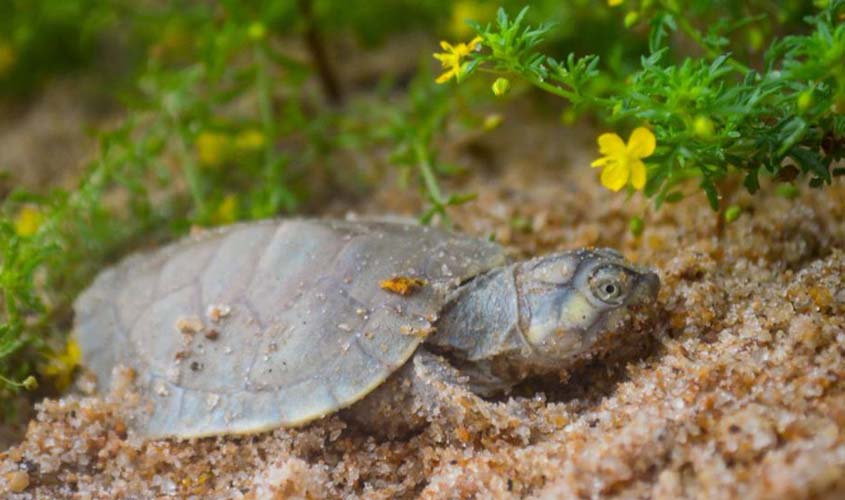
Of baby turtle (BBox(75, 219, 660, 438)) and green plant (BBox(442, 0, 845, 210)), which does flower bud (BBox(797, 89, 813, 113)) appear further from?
baby turtle (BBox(75, 219, 660, 438))

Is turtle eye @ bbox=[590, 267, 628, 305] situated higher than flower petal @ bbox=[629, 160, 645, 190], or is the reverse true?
flower petal @ bbox=[629, 160, 645, 190]

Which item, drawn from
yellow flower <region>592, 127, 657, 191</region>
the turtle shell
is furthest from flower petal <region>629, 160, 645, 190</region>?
the turtle shell

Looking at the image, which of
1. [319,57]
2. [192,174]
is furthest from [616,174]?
[319,57]

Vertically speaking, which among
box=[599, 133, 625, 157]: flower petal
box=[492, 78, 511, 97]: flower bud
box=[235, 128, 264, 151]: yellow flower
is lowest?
box=[599, 133, 625, 157]: flower petal

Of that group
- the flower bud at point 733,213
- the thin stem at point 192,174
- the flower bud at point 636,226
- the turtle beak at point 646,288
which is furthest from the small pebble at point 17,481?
the flower bud at point 733,213

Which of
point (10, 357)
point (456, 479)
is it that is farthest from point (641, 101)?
point (10, 357)
